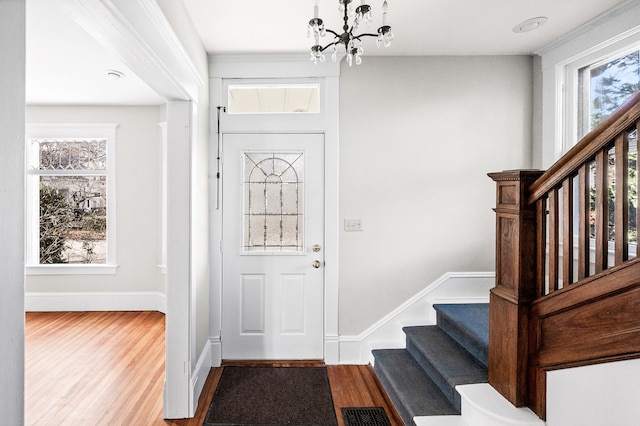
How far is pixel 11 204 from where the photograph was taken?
2.64 ft

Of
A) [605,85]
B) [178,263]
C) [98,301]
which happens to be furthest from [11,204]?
[98,301]

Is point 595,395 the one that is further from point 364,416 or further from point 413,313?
point 413,313

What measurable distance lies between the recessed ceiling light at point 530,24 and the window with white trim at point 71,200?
4.58 meters

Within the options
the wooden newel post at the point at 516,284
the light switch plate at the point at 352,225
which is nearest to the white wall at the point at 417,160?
the light switch plate at the point at 352,225

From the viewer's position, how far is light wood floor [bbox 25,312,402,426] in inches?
93.4

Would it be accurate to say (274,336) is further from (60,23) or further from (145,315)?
(60,23)

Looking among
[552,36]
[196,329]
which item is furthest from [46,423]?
[552,36]

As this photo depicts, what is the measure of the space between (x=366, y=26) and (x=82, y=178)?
4137mm

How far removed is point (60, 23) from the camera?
2518 millimetres

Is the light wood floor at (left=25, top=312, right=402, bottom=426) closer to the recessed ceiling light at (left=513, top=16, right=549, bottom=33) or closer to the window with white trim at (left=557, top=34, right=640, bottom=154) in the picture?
the window with white trim at (left=557, top=34, right=640, bottom=154)

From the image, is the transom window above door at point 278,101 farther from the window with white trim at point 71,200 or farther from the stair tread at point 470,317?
the window with white trim at point 71,200

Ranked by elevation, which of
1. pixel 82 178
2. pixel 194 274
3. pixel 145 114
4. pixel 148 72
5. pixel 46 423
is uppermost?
pixel 145 114

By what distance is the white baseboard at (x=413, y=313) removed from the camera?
310cm

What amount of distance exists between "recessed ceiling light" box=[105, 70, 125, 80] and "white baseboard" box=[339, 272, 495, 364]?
332cm
